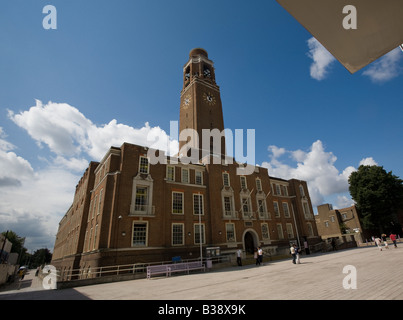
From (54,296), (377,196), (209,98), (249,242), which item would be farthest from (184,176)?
(377,196)

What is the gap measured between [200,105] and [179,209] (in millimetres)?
24932

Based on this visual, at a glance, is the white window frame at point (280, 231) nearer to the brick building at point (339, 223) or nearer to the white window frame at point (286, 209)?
the white window frame at point (286, 209)

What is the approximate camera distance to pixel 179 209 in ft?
87.4

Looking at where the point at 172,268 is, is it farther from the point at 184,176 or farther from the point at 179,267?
the point at 184,176

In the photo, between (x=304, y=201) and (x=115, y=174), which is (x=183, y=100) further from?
(x=304, y=201)

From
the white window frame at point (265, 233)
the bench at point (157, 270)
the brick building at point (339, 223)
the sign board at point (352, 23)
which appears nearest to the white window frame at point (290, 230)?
the white window frame at point (265, 233)

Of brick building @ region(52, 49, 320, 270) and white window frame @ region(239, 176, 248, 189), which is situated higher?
white window frame @ region(239, 176, 248, 189)

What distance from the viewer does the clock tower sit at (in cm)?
4238

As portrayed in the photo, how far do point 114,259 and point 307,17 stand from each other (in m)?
22.8

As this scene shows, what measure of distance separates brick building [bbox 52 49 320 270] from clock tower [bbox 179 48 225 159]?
34cm

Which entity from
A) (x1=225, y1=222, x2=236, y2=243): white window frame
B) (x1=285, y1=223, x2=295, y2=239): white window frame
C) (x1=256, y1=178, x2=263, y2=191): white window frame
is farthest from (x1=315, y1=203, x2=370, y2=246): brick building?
(x1=225, y1=222, x2=236, y2=243): white window frame

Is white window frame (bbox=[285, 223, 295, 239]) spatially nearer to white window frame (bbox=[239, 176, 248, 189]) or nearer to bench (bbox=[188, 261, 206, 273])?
white window frame (bbox=[239, 176, 248, 189])

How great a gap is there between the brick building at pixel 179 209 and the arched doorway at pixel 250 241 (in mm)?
144
